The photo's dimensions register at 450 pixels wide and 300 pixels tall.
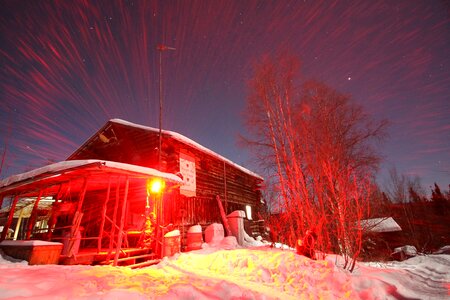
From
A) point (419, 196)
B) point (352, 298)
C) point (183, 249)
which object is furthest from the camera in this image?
point (419, 196)

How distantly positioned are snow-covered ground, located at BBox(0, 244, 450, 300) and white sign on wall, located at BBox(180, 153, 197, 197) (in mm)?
4354

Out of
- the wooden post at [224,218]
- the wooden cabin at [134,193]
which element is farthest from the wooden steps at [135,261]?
the wooden post at [224,218]

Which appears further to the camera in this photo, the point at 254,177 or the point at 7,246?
the point at 254,177

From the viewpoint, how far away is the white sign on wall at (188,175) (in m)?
13.0

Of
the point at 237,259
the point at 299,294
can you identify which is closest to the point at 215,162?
the point at 237,259

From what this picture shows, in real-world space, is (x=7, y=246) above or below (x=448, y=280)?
above

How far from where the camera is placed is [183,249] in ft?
38.7

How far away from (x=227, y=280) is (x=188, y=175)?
26.8ft

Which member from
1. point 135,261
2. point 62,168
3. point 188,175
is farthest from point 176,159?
point 62,168

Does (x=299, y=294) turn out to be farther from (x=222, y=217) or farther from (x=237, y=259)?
(x=222, y=217)

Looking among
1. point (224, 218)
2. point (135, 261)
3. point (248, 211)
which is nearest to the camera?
point (135, 261)

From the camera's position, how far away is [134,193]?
40.0ft

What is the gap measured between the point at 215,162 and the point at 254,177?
760cm

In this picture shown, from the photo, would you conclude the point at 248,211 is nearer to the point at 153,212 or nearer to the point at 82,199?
the point at 153,212
